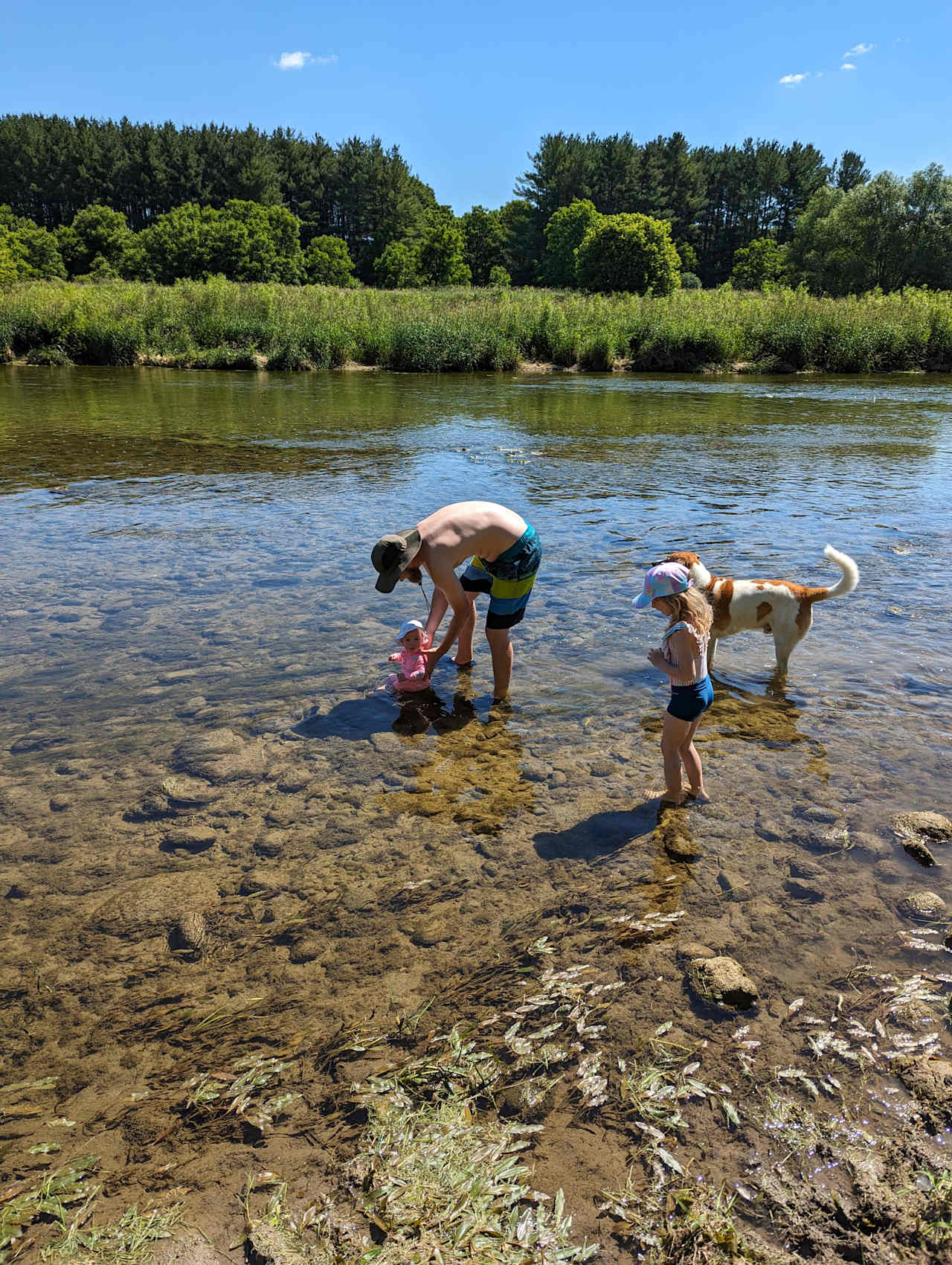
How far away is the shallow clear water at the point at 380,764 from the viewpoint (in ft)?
11.8

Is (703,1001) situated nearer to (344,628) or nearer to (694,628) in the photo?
(694,628)

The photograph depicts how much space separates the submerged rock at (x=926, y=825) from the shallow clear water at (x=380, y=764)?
0.12m

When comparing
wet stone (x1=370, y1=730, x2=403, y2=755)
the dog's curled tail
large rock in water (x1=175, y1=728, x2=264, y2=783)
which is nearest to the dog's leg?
the dog's curled tail

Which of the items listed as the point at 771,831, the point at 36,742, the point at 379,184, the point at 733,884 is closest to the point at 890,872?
the point at 771,831

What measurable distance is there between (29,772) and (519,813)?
3175mm

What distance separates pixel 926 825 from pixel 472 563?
138 inches

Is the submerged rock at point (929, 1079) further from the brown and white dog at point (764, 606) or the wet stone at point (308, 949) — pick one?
the brown and white dog at point (764, 606)

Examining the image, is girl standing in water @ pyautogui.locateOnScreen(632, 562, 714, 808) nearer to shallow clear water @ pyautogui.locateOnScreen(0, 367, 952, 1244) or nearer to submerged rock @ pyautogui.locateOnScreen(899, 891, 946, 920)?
shallow clear water @ pyautogui.locateOnScreen(0, 367, 952, 1244)

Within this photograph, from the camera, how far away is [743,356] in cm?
3716

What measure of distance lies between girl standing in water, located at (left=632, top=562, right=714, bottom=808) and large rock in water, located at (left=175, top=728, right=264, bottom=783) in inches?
105

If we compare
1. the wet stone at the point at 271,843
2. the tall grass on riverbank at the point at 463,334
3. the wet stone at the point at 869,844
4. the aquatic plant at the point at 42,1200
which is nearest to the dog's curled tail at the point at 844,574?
the wet stone at the point at 869,844

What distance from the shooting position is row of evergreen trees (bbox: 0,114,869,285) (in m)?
98.6

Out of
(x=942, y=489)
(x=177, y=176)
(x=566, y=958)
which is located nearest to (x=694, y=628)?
(x=566, y=958)

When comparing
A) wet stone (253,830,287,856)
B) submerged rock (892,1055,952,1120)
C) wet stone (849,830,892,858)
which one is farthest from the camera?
wet stone (253,830,287,856)
